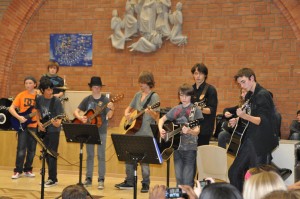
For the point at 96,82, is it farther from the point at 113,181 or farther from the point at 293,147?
the point at 293,147

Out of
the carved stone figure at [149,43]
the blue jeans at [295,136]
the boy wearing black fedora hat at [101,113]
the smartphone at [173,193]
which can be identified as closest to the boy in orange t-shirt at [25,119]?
the boy wearing black fedora hat at [101,113]

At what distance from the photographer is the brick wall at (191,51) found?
1057cm

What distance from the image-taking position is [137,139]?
6.00m

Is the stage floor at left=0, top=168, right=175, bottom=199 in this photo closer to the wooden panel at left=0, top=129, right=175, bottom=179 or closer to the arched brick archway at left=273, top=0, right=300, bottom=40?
the wooden panel at left=0, top=129, right=175, bottom=179

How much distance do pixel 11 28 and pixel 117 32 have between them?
9.03 ft

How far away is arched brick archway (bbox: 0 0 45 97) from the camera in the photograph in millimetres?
12297

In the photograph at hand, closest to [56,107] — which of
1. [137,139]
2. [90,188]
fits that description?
[90,188]

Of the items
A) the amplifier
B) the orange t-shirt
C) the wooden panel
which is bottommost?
the wooden panel

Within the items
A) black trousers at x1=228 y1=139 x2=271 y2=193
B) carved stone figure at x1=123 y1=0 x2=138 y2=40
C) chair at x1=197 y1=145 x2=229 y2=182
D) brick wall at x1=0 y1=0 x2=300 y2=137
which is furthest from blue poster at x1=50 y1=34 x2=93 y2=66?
black trousers at x1=228 y1=139 x2=271 y2=193

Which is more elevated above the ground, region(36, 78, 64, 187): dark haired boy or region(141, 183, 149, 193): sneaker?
region(36, 78, 64, 187): dark haired boy

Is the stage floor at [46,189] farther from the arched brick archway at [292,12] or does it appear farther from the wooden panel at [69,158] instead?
the arched brick archway at [292,12]

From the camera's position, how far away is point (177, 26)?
11.1 metres

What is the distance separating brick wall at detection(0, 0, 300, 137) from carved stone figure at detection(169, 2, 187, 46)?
17 cm

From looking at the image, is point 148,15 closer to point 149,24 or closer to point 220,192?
point 149,24
